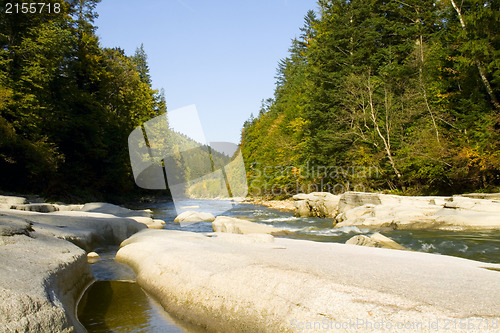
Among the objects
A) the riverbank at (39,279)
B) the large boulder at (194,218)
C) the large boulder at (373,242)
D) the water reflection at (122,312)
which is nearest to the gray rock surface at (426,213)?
the large boulder at (373,242)

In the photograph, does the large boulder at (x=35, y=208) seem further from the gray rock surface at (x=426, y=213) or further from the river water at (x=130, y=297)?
the gray rock surface at (x=426, y=213)

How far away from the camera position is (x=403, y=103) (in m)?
21.5

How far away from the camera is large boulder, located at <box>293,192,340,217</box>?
715 inches

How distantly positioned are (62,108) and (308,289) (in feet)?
86.1

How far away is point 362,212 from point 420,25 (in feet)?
58.7

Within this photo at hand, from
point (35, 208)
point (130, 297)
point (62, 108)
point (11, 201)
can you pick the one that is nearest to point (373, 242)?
point (130, 297)

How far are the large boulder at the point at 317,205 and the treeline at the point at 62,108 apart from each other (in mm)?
15851

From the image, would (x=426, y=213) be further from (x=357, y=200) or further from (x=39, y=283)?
(x=39, y=283)

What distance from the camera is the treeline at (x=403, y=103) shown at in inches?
616

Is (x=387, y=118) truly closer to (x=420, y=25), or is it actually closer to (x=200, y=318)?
(x=420, y=25)

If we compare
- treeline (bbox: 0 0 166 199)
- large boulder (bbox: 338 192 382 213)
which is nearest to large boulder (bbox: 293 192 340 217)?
large boulder (bbox: 338 192 382 213)

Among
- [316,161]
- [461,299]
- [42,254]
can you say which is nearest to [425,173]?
[316,161]

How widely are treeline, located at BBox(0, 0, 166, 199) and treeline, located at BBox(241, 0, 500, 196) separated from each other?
692 inches

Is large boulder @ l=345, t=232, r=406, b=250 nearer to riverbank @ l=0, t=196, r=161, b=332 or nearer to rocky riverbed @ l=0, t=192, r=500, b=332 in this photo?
rocky riverbed @ l=0, t=192, r=500, b=332
